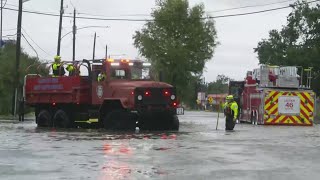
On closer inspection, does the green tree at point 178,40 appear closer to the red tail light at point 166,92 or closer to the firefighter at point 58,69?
the firefighter at point 58,69

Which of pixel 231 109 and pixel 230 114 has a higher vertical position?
pixel 231 109

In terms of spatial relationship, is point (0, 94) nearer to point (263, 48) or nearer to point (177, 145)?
point (177, 145)

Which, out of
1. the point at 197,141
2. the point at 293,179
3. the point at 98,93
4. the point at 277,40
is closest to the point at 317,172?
the point at 293,179

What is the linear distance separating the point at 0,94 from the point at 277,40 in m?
49.4

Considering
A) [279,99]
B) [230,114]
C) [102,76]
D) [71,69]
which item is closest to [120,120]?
[102,76]

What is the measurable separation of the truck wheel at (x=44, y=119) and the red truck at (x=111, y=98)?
36cm

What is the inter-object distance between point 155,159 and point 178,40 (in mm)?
56063

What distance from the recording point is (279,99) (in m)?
30.2

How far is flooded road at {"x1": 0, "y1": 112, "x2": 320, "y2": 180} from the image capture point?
10234 millimetres

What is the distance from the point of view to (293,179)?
985cm

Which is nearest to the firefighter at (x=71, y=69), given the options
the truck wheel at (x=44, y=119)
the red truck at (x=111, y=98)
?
the red truck at (x=111, y=98)

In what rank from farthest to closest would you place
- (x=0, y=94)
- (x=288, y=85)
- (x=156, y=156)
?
(x=0, y=94) → (x=288, y=85) → (x=156, y=156)

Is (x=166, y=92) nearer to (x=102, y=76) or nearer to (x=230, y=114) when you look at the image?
(x=102, y=76)

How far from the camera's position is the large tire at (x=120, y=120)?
73.4 ft
